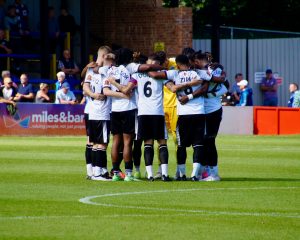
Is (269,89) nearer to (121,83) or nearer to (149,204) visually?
(121,83)

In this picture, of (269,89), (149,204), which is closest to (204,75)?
(149,204)

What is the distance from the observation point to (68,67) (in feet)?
121

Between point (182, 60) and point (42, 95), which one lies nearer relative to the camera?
point (182, 60)

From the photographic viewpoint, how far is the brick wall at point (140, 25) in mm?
41250

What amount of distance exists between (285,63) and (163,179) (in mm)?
30546

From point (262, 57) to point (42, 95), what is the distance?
15228mm

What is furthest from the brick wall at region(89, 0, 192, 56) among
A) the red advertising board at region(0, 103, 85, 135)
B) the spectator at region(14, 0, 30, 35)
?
the red advertising board at region(0, 103, 85, 135)

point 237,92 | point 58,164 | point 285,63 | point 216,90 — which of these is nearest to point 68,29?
point 237,92

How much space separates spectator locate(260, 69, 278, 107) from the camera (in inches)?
1690

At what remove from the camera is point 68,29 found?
3947 centimetres

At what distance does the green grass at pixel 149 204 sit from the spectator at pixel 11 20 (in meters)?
16.0

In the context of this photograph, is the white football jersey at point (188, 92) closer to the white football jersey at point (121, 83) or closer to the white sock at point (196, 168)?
the white football jersey at point (121, 83)

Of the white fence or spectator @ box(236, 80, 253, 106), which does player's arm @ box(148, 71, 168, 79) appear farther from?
the white fence

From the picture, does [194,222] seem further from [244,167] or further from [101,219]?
[244,167]
